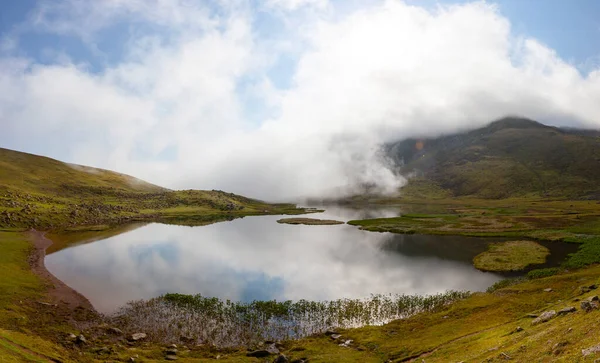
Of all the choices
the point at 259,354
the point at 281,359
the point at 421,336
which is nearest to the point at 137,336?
the point at 259,354

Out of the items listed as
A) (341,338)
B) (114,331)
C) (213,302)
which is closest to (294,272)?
(213,302)

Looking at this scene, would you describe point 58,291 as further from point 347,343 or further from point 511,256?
point 511,256

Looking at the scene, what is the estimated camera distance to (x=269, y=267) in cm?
8800

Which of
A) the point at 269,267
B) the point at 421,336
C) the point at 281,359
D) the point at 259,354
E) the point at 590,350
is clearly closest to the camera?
the point at 590,350

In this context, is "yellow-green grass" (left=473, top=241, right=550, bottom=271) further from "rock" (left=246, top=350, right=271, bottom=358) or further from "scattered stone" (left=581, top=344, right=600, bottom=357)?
"scattered stone" (left=581, top=344, right=600, bottom=357)

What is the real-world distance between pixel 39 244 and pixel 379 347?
113941mm

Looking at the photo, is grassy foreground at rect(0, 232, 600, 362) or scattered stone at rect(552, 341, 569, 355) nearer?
scattered stone at rect(552, 341, 569, 355)

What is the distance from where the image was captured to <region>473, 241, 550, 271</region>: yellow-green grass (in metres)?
79.2

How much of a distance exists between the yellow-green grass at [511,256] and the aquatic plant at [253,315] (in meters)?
25.5

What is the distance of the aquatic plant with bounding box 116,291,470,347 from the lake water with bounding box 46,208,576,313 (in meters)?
4.56

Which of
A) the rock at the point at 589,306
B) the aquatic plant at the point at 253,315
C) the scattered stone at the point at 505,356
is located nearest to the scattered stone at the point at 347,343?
the aquatic plant at the point at 253,315

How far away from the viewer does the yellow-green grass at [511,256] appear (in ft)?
260

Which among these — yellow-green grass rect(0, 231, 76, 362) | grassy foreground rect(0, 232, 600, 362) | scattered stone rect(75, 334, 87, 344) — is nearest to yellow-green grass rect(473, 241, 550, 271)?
grassy foreground rect(0, 232, 600, 362)

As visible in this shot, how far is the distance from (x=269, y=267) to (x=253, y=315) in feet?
112
